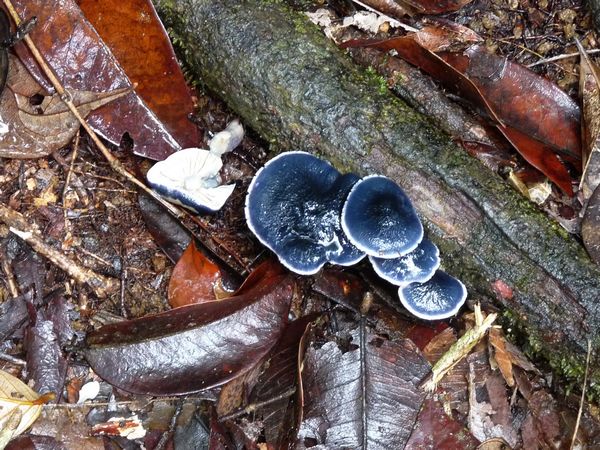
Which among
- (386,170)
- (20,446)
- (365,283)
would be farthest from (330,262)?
(20,446)

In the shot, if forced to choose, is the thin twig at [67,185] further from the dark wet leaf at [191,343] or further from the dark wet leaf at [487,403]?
the dark wet leaf at [487,403]

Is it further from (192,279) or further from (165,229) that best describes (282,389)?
(165,229)

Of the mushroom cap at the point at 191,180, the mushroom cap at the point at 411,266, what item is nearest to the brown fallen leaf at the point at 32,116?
the mushroom cap at the point at 191,180

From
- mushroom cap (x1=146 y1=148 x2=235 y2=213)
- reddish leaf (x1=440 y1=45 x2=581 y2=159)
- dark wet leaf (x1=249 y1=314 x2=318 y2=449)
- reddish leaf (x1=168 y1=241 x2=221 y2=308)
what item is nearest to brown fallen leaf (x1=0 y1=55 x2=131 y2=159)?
mushroom cap (x1=146 y1=148 x2=235 y2=213)

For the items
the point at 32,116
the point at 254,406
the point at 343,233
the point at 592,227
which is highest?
the point at 32,116

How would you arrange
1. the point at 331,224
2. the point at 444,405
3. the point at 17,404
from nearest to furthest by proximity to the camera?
1. the point at 17,404
2. the point at 331,224
3. the point at 444,405

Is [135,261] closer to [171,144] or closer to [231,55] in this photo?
[171,144]

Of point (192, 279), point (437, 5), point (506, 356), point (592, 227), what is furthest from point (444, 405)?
point (437, 5)
